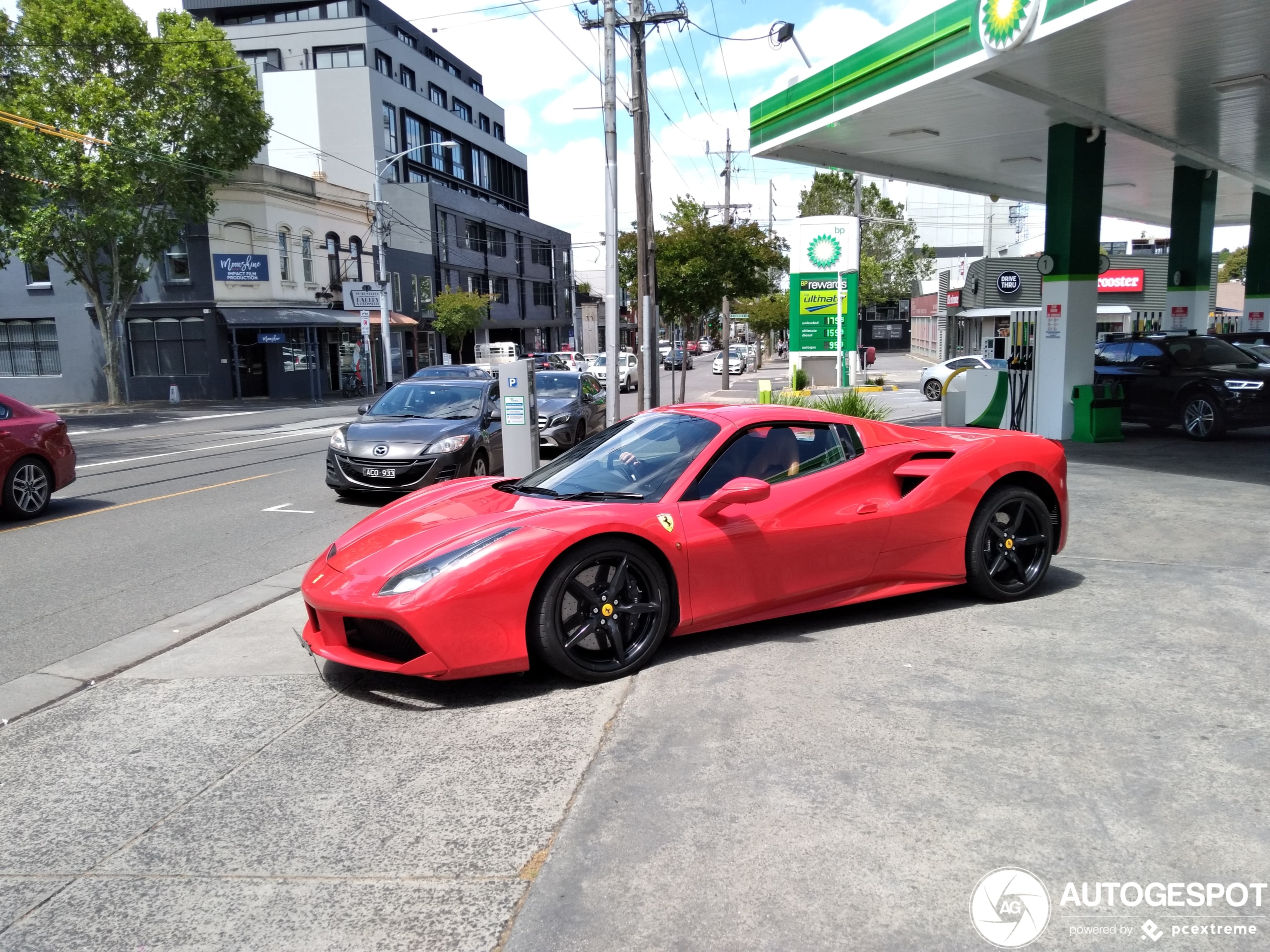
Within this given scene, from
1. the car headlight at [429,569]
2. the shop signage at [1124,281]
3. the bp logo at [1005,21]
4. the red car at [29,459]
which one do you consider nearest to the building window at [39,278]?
the red car at [29,459]

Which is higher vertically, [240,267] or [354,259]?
[354,259]

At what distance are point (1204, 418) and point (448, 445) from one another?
35.9ft

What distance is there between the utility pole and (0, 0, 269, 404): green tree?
60.3 ft

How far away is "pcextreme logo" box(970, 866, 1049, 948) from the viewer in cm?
276

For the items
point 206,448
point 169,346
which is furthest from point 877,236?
point 206,448

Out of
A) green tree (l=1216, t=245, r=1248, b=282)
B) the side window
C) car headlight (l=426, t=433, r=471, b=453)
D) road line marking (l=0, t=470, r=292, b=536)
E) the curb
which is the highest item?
green tree (l=1216, t=245, r=1248, b=282)

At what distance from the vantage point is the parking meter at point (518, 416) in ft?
31.9

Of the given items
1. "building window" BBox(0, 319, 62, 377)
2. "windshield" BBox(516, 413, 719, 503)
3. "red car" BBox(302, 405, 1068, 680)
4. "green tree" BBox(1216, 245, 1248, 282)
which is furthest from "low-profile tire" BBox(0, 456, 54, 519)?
"green tree" BBox(1216, 245, 1248, 282)

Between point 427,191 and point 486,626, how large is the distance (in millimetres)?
52821

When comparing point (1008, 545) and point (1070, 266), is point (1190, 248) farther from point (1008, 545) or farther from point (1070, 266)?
point (1008, 545)

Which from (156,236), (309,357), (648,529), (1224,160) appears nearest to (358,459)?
(648,529)

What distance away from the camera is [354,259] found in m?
43.6

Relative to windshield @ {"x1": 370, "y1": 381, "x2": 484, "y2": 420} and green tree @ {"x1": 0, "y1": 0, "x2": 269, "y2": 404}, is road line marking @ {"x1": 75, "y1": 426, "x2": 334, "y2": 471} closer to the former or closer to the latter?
windshield @ {"x1": 370, "y1": 381, "x2": 484, "y2": 420}

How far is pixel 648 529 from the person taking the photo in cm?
491
